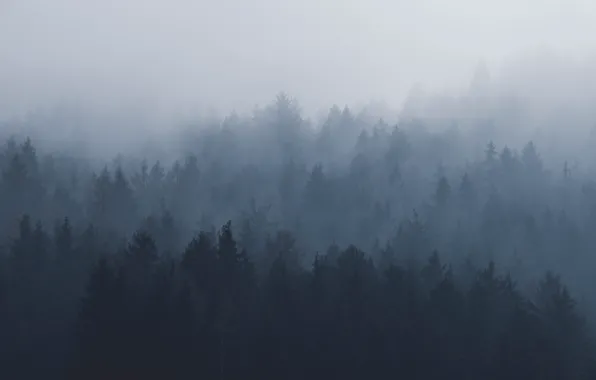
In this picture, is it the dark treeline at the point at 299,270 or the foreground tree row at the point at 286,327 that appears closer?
the foreground tree row at the point at 286,327

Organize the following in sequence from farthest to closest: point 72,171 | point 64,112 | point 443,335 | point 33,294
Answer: point 64,112
point 72,171
point 33,294
point 443,335

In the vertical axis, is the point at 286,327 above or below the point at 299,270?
below

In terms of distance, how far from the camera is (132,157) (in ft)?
405

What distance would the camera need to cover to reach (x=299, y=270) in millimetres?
63750

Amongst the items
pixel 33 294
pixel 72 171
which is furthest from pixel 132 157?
pixel 33 294

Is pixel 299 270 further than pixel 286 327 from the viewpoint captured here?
Yes

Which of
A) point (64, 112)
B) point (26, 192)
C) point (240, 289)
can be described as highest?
point (64, 112)

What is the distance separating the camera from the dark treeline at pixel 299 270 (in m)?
50.3

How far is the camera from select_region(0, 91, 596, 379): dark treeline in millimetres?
50344

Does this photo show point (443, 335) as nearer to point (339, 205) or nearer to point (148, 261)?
point (148, 261)

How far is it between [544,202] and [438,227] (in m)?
16.4

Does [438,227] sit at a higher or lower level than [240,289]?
higher

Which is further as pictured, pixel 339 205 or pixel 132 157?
pixel 132 157

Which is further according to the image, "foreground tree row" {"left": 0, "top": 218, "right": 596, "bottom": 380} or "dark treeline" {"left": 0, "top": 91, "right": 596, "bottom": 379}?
"dark treeline" {"left": 0, "top": 91, "right": 596, "bottom": 379}
